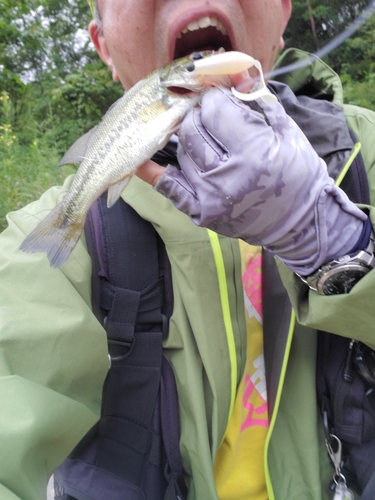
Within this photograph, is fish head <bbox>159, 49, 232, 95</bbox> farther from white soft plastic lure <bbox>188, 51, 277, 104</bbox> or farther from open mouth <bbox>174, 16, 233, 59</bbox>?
open mouth <bbox>174, 16, 233, 59</bbox>

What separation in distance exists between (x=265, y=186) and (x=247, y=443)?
92 centimetres

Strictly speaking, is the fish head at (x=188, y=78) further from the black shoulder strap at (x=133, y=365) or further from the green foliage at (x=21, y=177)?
the green foliage at (x=21, y=177)

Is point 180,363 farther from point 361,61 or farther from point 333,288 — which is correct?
point 361,61

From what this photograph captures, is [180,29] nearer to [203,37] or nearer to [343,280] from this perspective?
[203,37]

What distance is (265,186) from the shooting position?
39.2 inches

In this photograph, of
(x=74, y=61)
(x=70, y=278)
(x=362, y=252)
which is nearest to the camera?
(x=362, y=252)

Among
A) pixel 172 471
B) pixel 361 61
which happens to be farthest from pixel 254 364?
pixel 361 61

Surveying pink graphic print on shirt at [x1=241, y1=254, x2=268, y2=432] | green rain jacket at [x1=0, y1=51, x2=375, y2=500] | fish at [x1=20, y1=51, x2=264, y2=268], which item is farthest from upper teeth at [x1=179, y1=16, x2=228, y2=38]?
pink graphic print on shirt at [x1=241, y1=254, x2=268, y2=432]

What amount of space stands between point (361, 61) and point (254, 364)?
997 centimetres

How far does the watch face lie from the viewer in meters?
1.04

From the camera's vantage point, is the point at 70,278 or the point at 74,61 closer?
the point at 70,278

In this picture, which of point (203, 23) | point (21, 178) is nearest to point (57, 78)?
point (21, 178)

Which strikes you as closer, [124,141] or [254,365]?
[124,141]

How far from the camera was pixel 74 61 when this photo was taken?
1761cm
